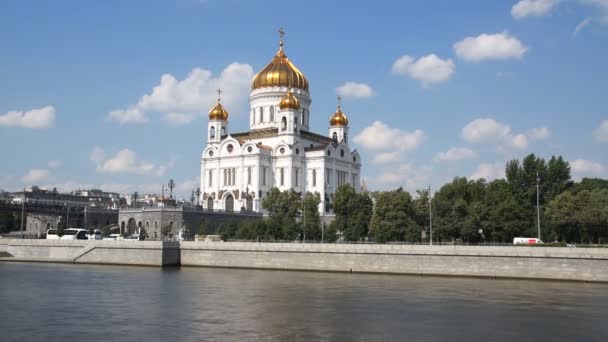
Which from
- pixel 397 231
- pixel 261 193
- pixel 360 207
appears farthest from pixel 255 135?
pixel 397 231

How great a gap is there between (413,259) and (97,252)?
84.5 feet

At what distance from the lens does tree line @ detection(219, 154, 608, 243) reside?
5412cm

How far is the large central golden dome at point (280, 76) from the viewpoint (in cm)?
8575

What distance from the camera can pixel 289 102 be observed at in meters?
81.1

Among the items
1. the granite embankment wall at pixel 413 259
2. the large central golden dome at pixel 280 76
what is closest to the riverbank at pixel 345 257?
the granite embankment wall at pixel 413 259

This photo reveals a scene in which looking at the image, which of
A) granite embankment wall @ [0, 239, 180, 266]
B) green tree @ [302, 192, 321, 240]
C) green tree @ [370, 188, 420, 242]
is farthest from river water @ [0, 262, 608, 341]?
green tree @ [302, 192, 321, 240]

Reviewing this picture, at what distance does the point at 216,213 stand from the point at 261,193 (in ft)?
30.9

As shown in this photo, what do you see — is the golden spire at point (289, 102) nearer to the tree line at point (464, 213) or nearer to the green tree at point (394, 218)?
the tree line at point (464, 213)

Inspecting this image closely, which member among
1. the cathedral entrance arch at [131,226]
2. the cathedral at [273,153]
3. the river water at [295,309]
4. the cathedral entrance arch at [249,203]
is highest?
the cathedral at [273,153]

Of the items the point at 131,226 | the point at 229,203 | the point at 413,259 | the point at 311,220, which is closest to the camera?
the point at 413,259

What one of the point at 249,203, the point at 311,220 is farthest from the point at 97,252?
the point at 249,203

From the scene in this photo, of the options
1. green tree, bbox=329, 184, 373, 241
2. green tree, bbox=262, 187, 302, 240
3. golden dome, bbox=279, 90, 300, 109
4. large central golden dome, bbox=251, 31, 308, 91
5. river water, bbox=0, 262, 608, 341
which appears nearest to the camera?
river water, bbox=0, 262, 608, 341

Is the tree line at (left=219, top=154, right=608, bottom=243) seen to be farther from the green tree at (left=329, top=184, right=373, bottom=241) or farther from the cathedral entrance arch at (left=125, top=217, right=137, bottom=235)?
the cathedral entrance arch at (left=125, top=217, right=137, bottom=235)

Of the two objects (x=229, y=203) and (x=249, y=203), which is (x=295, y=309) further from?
(x=229, y=203)
